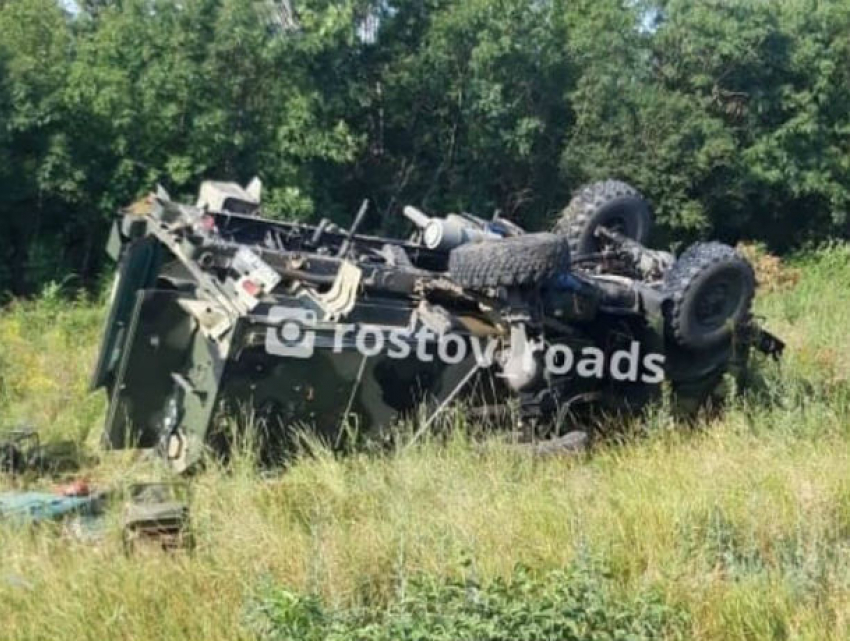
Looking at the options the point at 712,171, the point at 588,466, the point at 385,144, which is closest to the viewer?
the point at 588,466

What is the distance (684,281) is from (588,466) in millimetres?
1591

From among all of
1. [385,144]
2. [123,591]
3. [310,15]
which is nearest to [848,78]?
[385,144]

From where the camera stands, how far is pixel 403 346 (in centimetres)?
638

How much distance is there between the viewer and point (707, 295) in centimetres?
708

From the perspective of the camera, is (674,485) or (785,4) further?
(785,4)

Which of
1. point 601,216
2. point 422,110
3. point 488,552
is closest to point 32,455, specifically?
point 488,552

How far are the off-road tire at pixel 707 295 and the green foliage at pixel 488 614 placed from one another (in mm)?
3355

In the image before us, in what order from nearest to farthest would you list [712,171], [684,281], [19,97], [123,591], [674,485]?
[123,591]
[674,485]
[684,281]
[19,97]
[712,171]

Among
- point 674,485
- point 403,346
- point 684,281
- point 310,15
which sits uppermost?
point 310,15

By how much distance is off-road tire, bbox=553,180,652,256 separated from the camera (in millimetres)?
8047

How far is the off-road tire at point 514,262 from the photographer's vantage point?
628 cm

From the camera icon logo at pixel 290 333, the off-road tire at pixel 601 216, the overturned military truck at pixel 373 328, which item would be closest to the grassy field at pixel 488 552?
the overturned military truck at pixel 373 328

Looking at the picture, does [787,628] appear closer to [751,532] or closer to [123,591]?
[751,532]

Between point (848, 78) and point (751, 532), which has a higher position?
point (848, 78)
